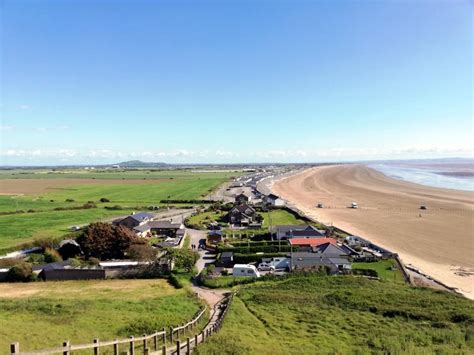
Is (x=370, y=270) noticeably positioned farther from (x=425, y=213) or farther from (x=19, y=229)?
(x=19, y=229)

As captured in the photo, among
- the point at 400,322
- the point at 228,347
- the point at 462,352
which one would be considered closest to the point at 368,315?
the point at 400,322

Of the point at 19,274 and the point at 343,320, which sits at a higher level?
the point at 343,320

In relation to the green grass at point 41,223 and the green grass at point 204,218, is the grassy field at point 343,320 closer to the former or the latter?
the green grass at point 204,218

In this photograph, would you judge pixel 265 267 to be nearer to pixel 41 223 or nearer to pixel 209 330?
pixel 209 330

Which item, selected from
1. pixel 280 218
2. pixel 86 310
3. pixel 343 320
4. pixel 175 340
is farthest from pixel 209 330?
pixel 280 218

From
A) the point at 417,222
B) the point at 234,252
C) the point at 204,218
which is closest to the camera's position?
the point at 234,252

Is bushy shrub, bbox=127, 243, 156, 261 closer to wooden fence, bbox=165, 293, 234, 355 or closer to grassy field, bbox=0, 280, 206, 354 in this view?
A: grassy field, bbox=0, 280, 206, 354
